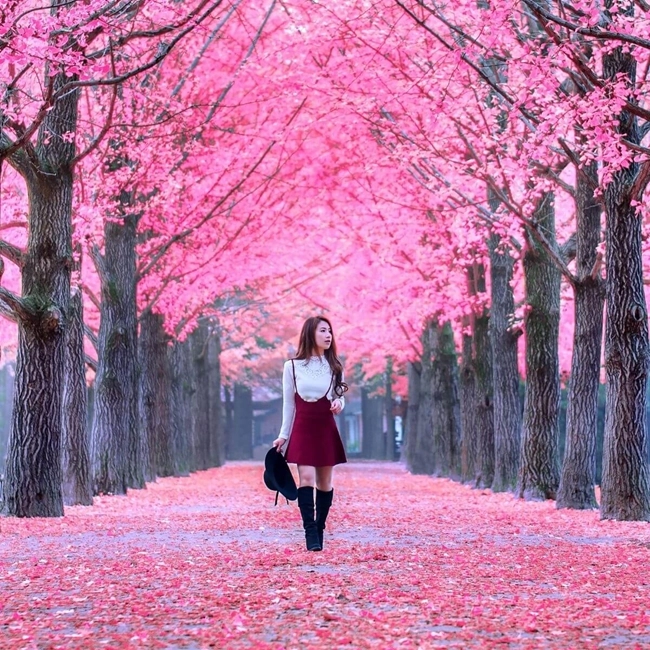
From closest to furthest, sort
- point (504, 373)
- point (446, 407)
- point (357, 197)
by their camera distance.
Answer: point (504, 373) < point (357, 197) < point (446, 407)

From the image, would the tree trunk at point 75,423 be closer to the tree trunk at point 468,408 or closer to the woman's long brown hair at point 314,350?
the woman's long brown hair at point 314,350

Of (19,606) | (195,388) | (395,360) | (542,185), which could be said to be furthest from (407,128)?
(395,360)

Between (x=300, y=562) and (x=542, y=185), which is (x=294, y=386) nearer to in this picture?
(x=300, y=562)

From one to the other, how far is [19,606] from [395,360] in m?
39.2

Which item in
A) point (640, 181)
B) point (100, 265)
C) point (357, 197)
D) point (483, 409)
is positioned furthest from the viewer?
point (357, 197)

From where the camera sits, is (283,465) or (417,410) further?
(417,410)

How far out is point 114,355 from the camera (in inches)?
834

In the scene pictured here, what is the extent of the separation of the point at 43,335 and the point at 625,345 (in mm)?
7236

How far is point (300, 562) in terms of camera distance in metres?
9.27

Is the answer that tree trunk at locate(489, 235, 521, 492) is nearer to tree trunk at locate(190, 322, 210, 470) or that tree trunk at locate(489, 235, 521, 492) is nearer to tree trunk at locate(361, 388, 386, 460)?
tree trunk at locate(190, 322, 210, 470)

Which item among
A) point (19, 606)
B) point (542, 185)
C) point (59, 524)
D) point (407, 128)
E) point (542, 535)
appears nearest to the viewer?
point (19, 606)

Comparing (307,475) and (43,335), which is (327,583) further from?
(43,335)

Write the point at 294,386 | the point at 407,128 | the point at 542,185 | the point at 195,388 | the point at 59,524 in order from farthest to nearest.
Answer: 1. the point at 195,388
2. the point at 407,128
3. the point at 542,185
4. the point at 59,524
5. the point at 294,386

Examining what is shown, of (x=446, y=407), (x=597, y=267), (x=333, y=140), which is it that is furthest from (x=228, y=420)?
(x=597, y=267)
